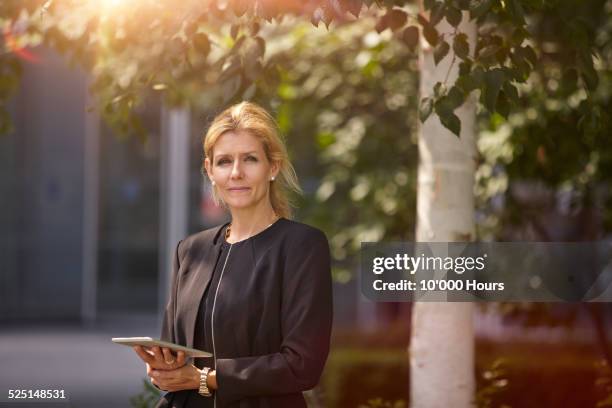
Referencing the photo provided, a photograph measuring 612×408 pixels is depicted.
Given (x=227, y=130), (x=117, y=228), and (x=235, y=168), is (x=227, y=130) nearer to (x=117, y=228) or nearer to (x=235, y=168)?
(x=235, y=168)

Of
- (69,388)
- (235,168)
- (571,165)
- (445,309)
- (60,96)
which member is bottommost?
(69,388)

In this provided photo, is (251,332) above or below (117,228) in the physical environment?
below

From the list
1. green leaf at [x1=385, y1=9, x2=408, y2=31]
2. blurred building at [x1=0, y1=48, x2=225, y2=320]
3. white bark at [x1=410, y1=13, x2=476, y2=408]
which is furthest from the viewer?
blurred building at [x1=0, y1=48, x2=225, y2=320]

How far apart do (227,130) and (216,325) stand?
1.97ft

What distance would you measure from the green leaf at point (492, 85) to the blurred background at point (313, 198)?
588 mm

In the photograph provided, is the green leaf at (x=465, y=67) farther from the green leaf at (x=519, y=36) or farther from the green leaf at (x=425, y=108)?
the green leaf at (x=519, y=36)

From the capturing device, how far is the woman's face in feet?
10.4

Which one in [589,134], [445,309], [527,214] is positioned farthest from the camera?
[527,214]

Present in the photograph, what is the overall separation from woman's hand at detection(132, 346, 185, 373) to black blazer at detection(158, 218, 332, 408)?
115mm

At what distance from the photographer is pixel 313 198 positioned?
895 centimetres

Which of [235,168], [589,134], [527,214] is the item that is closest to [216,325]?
[235,168]

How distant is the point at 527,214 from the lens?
7785 mm

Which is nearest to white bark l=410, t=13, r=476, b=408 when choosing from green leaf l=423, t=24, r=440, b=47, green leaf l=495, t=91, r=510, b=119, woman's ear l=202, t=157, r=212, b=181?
green leaf l=423, t=24, r=440, b=47

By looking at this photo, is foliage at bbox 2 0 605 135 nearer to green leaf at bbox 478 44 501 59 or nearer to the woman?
green leaf at bbox 478 44 501 59
